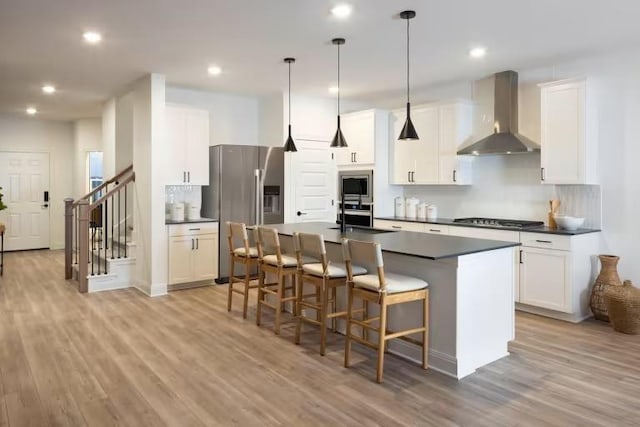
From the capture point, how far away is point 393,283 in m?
3.26

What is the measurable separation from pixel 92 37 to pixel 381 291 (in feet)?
11.2

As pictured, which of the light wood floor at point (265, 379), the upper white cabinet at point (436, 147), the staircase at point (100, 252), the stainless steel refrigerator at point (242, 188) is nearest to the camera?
the light wood floor at point (265, 379)

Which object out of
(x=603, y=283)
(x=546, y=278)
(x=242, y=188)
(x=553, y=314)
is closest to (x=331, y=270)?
(x=546, y=278)

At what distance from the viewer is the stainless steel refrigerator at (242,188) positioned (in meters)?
6.37

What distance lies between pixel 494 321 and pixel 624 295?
1.61 meters

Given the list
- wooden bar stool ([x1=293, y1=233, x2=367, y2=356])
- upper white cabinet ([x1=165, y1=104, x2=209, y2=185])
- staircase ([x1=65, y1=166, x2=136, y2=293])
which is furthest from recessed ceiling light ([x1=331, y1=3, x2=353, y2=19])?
staircase ([x1=65, y1=166, x2=136, y2=293])

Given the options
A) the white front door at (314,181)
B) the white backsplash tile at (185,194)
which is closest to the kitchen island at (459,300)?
the white front door at (314,181)

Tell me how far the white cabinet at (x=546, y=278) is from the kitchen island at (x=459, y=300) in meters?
1.27

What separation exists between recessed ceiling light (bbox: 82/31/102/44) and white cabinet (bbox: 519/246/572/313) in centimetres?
458

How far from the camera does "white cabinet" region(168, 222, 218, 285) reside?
6.01 m

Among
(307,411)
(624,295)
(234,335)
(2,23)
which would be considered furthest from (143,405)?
(624,295)

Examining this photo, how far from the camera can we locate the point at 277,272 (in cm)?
430

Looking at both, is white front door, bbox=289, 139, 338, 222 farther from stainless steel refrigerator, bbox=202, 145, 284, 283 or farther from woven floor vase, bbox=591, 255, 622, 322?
woven floor vase, bbox=591, 255, 622, 322

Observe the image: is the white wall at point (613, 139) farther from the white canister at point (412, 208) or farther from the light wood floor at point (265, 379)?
the white canister at point (412, 208)
